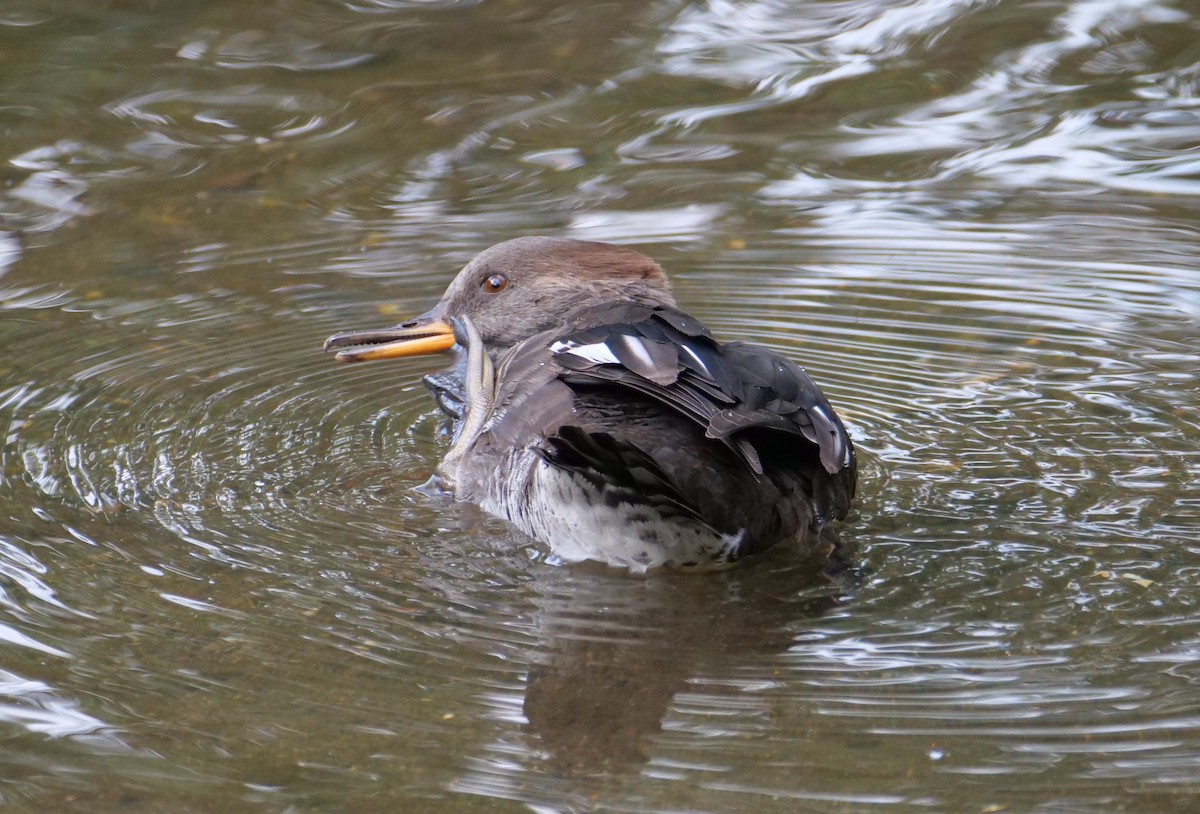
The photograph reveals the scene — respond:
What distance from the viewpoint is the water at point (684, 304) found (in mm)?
3791

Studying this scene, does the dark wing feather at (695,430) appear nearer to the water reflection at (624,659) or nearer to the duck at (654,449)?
the duck at (654,449)

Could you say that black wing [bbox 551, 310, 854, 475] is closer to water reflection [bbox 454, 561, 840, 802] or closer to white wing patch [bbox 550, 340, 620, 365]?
white wing patch [bbox 550, 340, 620, 365]

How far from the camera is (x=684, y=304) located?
7199 mm

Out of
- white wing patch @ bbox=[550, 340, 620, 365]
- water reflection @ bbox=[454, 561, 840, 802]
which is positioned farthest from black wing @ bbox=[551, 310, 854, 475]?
water reflection @ bbox=[454, 561, 840, 802]

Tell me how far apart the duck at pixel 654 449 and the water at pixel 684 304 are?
0.42 ft

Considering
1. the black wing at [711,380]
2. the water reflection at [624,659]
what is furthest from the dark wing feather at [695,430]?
the water reflection at [624,659]

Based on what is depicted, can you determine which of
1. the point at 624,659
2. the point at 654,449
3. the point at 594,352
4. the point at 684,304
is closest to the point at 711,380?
the point at 654,449

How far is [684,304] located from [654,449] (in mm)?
2751

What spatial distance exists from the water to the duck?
128 mm

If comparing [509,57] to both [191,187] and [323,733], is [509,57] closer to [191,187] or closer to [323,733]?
[191,187]

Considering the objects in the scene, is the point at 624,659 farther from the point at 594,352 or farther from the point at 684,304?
the point at 684,304

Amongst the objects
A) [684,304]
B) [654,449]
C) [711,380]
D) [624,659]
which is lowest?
[624,659]

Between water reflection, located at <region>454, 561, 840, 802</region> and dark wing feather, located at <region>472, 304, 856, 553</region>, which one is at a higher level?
dark wing feather, located at <region>472, 304, 856, 553</region>

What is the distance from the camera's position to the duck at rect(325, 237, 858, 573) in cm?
447
